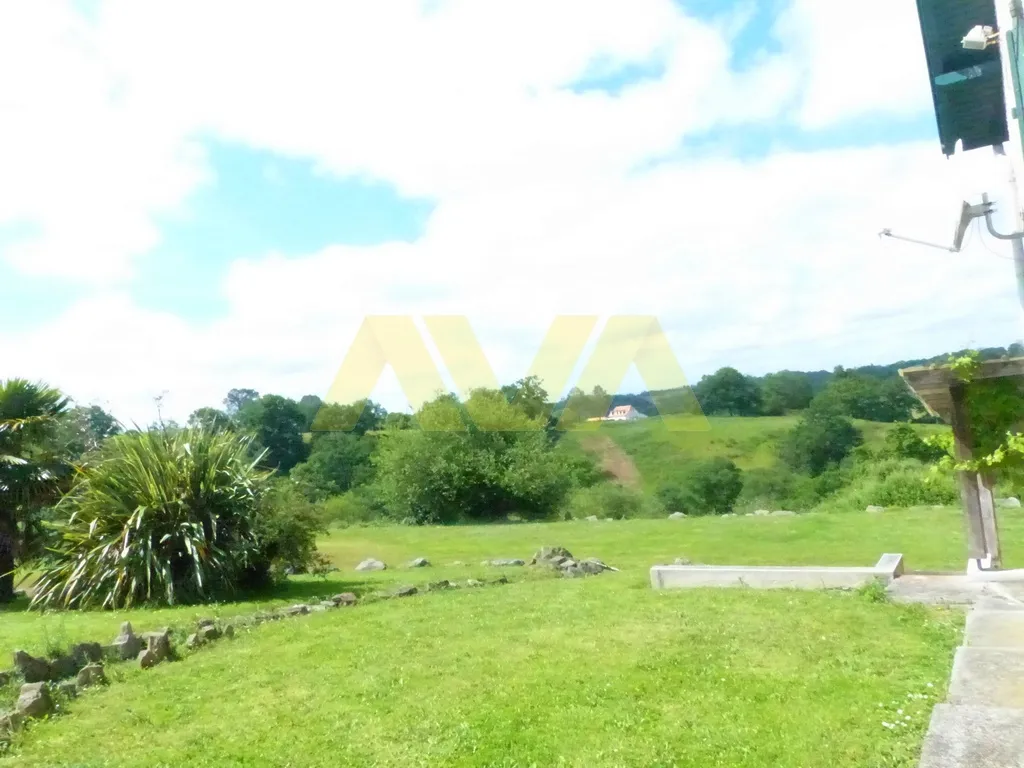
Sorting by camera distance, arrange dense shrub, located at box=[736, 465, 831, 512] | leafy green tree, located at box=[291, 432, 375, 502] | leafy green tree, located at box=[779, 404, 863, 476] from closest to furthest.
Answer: dense shrub, located at box=[736, 465, 831, 512], leafy green tree, located at box=[779, 404, 863, 476], leafy green tree, located at box=[291, 432, 375, 502]

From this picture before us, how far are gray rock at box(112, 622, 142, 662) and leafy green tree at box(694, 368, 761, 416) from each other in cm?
2614

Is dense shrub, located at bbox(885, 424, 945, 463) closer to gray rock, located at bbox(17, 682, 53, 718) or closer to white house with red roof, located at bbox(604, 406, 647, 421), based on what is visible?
white house with red roof, located at bbox(604, 406, 647, 421)

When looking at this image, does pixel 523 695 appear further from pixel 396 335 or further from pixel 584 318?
pixel 396 335

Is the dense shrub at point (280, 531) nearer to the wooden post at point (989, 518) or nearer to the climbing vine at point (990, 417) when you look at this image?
the climbing vine at point (990, 417)

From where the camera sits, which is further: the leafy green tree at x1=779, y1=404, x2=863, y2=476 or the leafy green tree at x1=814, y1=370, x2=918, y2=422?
the leafy green tree at x1=779, y1=404, x2=863, y2=476

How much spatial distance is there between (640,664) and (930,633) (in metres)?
2.19

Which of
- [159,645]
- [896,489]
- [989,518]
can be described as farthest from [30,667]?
[896,489]

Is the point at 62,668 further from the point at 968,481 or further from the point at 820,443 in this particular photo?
the point at 820,443

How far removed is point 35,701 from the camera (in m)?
5.36

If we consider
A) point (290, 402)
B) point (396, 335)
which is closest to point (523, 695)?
point (396, 335)

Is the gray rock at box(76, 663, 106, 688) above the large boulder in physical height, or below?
above

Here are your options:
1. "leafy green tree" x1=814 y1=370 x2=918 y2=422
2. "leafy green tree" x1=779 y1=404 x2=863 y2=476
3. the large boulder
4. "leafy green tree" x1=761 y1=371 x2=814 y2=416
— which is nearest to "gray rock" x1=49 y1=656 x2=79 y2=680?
the large boulder

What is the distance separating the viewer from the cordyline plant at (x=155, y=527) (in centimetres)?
1042

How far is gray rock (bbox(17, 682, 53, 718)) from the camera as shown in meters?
5.29
